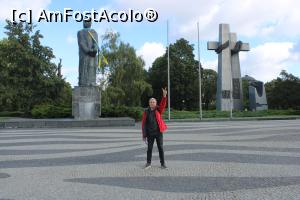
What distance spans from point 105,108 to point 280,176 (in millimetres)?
23859

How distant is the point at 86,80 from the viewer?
25.5 m

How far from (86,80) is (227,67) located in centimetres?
2815

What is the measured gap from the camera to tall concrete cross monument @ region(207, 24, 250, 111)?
49.9 m

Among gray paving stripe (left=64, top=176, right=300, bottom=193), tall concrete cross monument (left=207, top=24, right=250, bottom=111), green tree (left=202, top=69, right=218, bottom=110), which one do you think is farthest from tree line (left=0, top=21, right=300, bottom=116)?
gray paving stripe (left=64, top=176, right=300, bottom=193)

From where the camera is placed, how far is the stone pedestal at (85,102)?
25.3 m

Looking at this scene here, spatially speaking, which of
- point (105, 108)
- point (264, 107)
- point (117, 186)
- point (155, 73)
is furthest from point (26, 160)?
point (155, 73)

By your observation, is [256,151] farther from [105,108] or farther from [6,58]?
[6,58]


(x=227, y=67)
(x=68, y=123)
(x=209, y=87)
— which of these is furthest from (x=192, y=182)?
(x=209, y=87)

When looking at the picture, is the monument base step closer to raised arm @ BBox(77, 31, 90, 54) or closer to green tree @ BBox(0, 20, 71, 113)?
raised arm @ BBox(77, 31, 90, 54)

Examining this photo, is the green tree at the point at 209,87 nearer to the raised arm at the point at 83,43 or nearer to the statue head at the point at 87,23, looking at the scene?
the statue head at the point at 87,23

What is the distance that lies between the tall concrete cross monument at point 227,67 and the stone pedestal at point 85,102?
26.3 meters

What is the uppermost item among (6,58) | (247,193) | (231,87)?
(6,58)

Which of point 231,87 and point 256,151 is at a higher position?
point 231,87

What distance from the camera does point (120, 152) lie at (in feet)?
39.0
